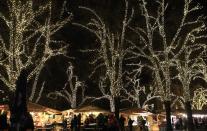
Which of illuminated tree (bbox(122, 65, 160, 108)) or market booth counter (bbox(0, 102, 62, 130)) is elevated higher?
illuminated tree (bbox(122, 65, 160, 108))

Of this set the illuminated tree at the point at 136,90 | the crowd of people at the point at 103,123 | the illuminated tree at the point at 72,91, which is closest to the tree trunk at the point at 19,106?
the crowd of people at the point at 103,123

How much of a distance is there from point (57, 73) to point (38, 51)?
1027cm

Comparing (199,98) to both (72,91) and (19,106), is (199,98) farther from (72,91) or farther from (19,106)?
Result: (19,106)

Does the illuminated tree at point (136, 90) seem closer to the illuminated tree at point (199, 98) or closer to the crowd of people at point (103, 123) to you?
the illuminated tree at point (199, 98)

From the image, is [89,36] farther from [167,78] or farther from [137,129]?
[167,78]

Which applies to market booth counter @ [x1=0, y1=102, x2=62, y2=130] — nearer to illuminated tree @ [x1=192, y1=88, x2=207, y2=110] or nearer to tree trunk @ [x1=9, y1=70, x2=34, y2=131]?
tree trunk @ [x1=9, y1=70, x2=34, y2=131]

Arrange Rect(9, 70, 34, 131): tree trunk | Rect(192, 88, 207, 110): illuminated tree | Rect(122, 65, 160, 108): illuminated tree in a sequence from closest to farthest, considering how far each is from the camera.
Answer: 1. Rect(9, 70, 34, 131): tree trunk
2. Rect(122, 65, 160, 108): illuminated tree
3. Rect(192, 88, 207, 110): illuminated tree

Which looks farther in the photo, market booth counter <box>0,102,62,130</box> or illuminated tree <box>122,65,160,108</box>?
illuminated tree <box>122,65,160,108</box>

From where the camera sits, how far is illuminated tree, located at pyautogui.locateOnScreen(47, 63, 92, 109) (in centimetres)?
4713

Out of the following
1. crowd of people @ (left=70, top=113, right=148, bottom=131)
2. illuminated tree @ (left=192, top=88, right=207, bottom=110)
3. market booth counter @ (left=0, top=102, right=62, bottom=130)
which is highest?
illuminated tree @ (left=192, top=88, right=207, bottom=110)

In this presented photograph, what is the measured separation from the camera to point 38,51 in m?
38.1

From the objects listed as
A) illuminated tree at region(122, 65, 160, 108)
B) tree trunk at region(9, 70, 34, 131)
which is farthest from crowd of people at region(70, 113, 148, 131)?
illuminated tree at region(122, 65, 160, 108)

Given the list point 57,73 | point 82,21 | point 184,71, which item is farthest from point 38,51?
point 184,71

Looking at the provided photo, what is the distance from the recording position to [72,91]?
48.9m
